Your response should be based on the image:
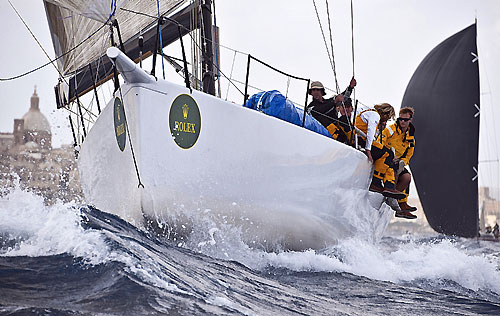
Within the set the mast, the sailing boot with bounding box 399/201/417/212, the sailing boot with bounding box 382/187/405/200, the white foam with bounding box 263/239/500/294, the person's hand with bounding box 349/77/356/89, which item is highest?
the mast

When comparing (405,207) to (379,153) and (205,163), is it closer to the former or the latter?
(379,153)

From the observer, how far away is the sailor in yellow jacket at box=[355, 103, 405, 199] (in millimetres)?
5469

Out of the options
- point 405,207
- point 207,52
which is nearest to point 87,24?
point 207,52

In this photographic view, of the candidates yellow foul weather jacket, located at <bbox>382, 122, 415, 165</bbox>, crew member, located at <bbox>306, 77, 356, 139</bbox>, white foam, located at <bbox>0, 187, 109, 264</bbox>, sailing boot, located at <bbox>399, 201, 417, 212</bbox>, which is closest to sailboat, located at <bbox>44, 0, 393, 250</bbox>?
crew member, located at <bbox>306, 77, 356, 139</bbox>

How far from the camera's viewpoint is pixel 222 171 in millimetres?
3861

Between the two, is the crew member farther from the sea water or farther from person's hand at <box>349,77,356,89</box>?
the sea water

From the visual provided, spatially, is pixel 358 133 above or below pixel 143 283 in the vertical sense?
above

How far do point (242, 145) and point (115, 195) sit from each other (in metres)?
1.03

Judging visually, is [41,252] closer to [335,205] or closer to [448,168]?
[335,205]

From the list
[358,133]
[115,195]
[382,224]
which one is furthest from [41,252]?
[382,224]

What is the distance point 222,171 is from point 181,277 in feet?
4.36

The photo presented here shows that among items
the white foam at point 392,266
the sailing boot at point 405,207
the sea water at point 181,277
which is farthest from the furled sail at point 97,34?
the sailing boot at point 405,207

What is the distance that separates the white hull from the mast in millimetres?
1264

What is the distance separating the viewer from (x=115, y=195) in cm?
425
